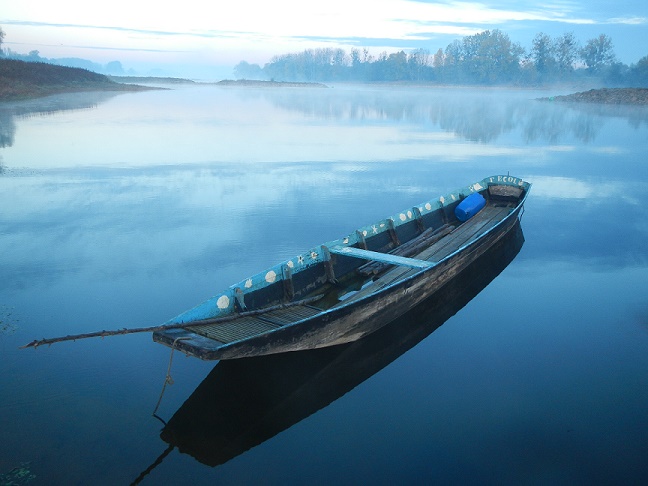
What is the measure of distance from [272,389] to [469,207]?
8.60 metres

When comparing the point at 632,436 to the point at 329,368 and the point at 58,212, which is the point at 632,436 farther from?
the point at 58,212

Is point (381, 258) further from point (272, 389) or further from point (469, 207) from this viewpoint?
point (469, 207)

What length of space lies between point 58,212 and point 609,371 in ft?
47.9

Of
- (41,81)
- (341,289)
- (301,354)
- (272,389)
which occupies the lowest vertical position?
(272,389)

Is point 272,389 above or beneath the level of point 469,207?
beneath

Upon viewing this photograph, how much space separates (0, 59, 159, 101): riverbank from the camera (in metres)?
46.3

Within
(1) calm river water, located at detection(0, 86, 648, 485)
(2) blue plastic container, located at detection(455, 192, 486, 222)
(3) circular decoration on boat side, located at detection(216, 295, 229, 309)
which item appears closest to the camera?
(1) calm river water, located at detection(0, 86, 648, 485)

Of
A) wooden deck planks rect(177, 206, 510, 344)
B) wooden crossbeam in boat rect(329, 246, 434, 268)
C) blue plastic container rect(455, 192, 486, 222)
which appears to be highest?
blue plastic container rect(455, 192, 486, 222)

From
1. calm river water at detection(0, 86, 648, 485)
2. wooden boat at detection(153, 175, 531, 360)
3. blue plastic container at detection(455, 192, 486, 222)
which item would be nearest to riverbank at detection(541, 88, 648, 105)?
calm river water at detection(0, 86, 648, 485)

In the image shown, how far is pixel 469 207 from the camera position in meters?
14.0

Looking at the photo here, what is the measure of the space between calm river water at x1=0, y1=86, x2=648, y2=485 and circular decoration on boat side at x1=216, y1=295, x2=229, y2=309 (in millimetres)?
1077

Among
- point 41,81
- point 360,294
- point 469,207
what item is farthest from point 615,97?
point 41,81

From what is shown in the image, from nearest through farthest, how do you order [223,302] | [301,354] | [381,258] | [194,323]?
[194,323] → [223,302] → [301,354] → [381,258]

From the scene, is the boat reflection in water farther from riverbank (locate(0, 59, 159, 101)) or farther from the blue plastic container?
riverbank (locate(0, 59, 159, 101))
